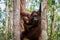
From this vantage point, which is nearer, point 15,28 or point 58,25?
point 15,28

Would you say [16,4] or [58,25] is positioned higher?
[16,4]

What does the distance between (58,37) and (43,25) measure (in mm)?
2093

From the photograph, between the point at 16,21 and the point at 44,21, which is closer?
the point at 44,21

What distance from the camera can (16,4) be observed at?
337cm

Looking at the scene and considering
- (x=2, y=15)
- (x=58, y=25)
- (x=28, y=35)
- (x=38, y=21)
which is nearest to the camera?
(x=38, y=21)

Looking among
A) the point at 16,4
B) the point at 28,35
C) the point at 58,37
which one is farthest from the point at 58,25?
the point at 16,4

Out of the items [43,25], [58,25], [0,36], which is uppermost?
[43,25]

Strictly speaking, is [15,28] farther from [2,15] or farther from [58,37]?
A: [2,15]

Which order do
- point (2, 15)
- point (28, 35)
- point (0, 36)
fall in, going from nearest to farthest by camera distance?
point (28, 35) → point (0, 36) → point (2, 15)

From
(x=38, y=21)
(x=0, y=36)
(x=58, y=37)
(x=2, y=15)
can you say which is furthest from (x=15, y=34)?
(x=2, y=15)

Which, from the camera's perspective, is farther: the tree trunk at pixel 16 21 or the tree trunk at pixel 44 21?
the tree trunk at pixel 16 21

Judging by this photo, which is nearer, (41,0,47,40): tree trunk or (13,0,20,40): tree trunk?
(41,0,47,40): tree trunk

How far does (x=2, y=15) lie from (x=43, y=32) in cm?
462

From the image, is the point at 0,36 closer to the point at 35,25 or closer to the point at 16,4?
the point at 35,25
